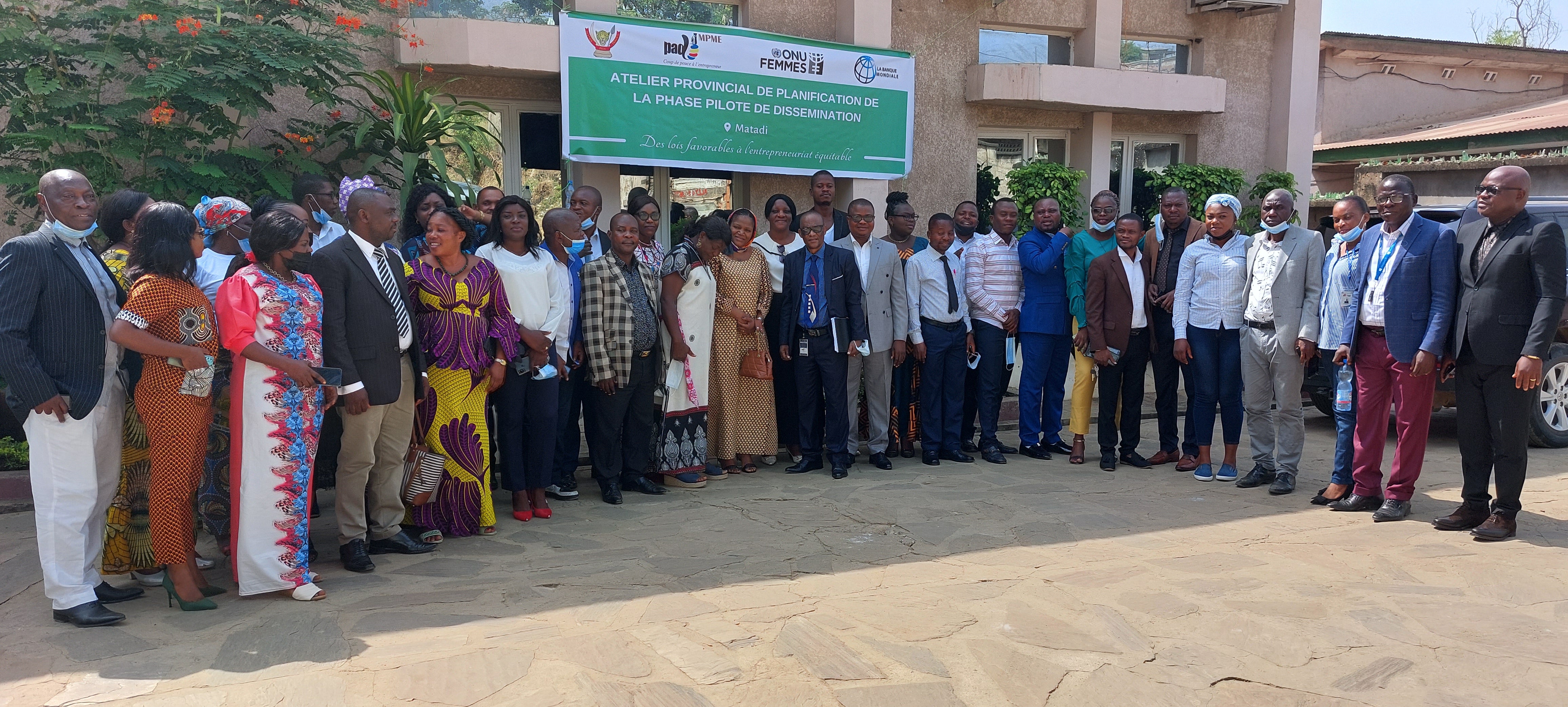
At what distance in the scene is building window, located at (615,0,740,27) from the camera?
9.36 m

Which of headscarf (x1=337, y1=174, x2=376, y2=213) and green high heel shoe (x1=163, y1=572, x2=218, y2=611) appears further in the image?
headscarf (x1=337, y1=174, x2=376, y2=213)

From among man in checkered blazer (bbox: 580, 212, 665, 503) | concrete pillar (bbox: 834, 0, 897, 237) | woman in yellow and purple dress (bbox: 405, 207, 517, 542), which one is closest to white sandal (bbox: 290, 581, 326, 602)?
woman in yellow and purple dress (bbox: 405, 207, 517, 542)

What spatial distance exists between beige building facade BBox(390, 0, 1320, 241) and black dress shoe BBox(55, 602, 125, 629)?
5127 millimetres

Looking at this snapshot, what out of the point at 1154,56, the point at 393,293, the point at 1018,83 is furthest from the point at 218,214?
the point at 1154,56

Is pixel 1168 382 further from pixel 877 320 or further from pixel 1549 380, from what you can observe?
pixel 1549 380

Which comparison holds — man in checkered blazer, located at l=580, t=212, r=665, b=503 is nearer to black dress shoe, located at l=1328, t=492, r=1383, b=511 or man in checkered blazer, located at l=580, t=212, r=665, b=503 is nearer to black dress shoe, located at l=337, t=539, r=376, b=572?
black dress shoe, located at l=337, t=539, r=376, b=572

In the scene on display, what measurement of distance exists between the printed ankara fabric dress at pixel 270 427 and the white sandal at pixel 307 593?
2cm

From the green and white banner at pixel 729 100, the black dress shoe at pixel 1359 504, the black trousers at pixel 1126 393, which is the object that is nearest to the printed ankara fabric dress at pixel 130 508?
the green and white banner at pixel 729 100

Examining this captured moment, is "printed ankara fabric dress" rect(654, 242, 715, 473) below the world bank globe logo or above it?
below

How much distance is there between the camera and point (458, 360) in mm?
5129

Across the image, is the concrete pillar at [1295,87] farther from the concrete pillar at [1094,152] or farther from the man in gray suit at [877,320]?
the man in gray suit at [877,320]

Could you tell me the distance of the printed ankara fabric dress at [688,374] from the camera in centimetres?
630

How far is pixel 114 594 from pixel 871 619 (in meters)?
3.06

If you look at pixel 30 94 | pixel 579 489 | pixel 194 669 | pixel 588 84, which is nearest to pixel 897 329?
pixel 579 489
